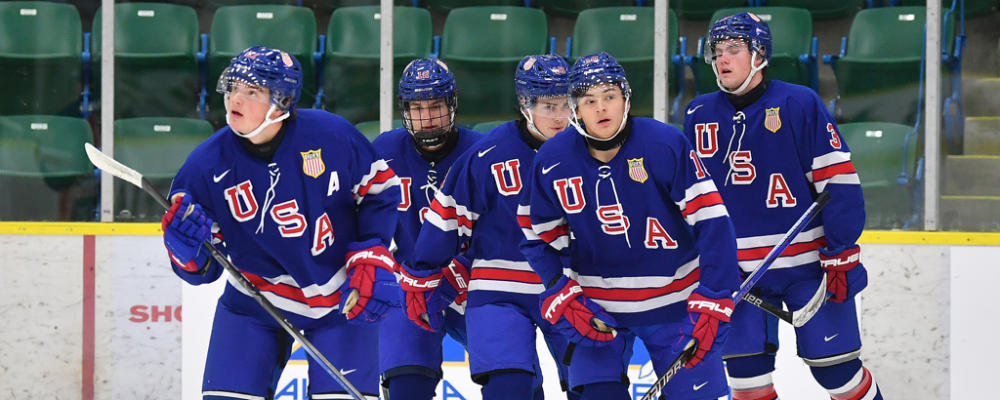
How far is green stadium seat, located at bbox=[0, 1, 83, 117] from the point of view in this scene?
15.7 ft

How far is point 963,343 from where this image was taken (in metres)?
4.11

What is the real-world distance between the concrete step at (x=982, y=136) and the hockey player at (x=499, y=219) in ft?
7.50

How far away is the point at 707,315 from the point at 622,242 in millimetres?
287

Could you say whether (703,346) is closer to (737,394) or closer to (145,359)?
(737,394)

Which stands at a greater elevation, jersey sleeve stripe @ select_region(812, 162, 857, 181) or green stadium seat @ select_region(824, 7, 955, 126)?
green stadium seat @ select_region(824, 7, 955, 126)

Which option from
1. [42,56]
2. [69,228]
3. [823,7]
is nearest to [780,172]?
[823,7]

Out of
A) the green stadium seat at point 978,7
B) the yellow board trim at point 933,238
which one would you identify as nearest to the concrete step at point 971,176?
the yellow board trim at point 933,238

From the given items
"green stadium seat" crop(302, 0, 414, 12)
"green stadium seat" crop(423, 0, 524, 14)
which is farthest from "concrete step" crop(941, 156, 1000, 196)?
"green stadium seat" crop(302, 0, 414, 12)

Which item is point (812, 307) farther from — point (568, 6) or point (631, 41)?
point (568, 6)

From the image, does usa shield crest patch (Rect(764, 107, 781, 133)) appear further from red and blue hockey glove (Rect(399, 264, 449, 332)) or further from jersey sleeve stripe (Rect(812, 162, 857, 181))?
red and blue hockey glove (Rect(399, 264, 449, 332))

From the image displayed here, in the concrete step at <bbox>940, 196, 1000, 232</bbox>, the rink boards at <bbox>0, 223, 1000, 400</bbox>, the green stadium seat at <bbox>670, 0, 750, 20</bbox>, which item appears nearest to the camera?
A: the concrete step at <bbox>940, 196, 1000, 232</bbox>

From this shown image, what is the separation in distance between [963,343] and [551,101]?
2240 millimetres

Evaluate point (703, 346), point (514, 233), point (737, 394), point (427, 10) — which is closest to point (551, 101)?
point (514, 233)

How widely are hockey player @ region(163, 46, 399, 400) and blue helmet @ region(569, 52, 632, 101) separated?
605 millimetres
